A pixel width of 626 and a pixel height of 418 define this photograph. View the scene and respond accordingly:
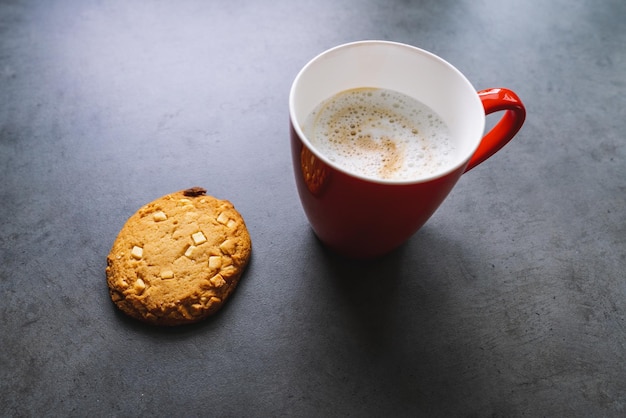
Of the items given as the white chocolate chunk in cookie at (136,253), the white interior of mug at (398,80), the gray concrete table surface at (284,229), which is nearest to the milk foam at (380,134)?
the white interior of mug at (398,80)

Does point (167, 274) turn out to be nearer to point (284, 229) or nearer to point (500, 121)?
point (284, 229)

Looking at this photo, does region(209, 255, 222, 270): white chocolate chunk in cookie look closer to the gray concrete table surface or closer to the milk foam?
the gray concrete table surface

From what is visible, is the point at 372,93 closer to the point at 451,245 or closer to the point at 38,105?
the point at 451,245

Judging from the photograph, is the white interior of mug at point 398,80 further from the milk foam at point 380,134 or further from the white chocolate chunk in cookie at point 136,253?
the white chocolate chunk in cookie at point 136,253

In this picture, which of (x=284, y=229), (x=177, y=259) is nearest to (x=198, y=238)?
(x=177, y=259)

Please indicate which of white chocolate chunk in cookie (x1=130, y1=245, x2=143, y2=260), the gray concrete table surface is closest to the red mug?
the gray concrete table surface

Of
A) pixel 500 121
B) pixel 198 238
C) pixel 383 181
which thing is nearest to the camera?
pixel 383 181
